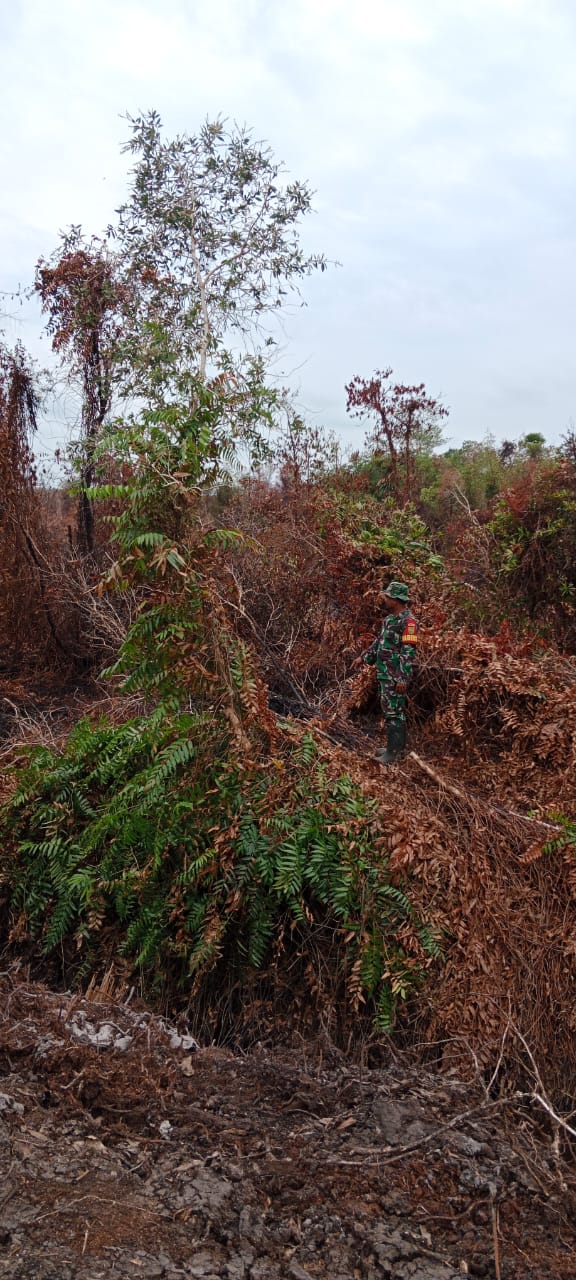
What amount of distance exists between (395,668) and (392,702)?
266 mm

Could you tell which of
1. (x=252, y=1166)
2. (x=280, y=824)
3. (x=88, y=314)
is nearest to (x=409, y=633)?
(x=280, y=824)

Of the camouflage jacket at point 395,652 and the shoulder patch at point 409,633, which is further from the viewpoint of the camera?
the camouflage jacket at point 395,652

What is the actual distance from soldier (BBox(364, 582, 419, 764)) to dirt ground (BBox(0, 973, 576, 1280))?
2743 millimetres

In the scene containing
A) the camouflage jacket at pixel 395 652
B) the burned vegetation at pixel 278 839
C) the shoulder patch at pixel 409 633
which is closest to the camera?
the burned vegetation at pixel 278 839

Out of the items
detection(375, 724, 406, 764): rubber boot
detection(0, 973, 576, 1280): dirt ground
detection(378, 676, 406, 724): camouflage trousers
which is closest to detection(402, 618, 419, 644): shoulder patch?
detection(378, 676, 406, 724): camouflage trousers

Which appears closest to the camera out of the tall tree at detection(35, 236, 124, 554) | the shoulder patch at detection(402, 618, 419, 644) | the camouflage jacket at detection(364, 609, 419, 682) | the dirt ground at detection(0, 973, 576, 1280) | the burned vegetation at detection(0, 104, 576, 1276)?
the dirt ground at detection(0, 973, 576, 1280)

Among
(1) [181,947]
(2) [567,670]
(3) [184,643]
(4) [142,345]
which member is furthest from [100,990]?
(4) [142,345]

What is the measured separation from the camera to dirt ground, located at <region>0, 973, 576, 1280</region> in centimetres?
266

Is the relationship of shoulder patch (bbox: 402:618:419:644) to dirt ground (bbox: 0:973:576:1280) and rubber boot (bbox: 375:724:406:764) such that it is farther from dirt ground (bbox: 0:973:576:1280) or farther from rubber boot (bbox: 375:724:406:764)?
dirt ground (bbox: 0:973:576:1280)

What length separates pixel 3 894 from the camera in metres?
5.33

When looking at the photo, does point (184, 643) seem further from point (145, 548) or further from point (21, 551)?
point (21, 551)

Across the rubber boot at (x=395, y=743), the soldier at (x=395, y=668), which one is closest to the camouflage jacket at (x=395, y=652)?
the soldier at (x=395, y=668)

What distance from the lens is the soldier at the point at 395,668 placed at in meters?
6.54

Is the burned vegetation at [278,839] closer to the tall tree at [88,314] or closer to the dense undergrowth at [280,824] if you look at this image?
the dense undergrowth at [280,824]
